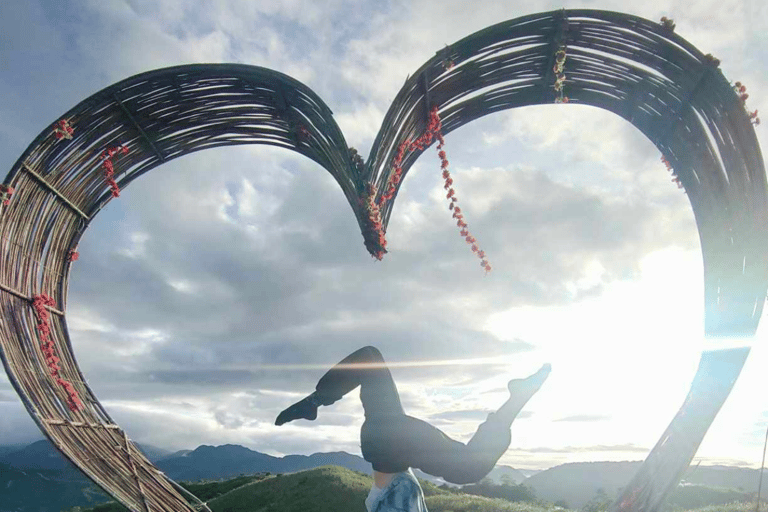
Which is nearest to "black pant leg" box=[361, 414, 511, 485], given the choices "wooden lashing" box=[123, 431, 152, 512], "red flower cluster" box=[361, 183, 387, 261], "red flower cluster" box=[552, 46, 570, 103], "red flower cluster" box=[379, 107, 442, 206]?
"red flower cluster" box=[361, 183, 387, 261]

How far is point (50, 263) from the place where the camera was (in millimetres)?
5809

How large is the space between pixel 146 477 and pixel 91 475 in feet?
2.81

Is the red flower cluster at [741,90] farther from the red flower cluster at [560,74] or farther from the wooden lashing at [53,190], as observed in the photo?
the wooden lashing at [53,190]

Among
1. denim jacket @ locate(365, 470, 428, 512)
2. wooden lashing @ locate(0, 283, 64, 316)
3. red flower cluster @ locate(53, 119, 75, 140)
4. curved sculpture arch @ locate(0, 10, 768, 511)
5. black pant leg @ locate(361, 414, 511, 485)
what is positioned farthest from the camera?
red flower cluster @ locate(53, 119, 75, 140)

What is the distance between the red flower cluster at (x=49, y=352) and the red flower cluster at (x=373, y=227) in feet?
10.6

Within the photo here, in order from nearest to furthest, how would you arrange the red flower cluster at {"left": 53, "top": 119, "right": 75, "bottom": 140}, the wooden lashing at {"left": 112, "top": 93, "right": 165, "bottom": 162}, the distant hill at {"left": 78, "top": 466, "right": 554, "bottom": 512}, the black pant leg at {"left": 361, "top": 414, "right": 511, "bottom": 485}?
the black pant leg at {"left": 361, "top": 414, "right": 511, "bottom": 485} < the red flower cluster at {"left": 53, "top": 119, "right": 75, "bottom": 140} < the wooden lashing at {"left": 112, "top": 93, "right": 165, "bottom": 162} < the distant hill at {"left": 78, "top": 466, "right": 554, "bottom": 512}

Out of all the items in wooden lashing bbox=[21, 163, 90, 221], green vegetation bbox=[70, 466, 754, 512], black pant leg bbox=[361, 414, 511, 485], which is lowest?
green vegetation bbox=[70, 466, 754, 512]

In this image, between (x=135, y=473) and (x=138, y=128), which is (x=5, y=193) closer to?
(x=138, y=128)

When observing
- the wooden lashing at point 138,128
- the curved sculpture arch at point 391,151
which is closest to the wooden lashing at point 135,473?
the curved sculpture arch at point 391,151

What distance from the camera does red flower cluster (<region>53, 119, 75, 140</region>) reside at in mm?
5332

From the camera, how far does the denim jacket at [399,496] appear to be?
348 centimetres

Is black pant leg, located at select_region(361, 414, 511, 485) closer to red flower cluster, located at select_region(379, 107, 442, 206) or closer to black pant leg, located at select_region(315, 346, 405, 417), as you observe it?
black pant leg, located at select_region(315, 346, 405, 417)

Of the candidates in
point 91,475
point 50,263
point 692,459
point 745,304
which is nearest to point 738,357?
point 745,304

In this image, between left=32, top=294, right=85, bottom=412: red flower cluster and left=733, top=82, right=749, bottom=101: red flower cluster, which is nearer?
left=733, top=82, right=749, bottom=101: red flower cluster
